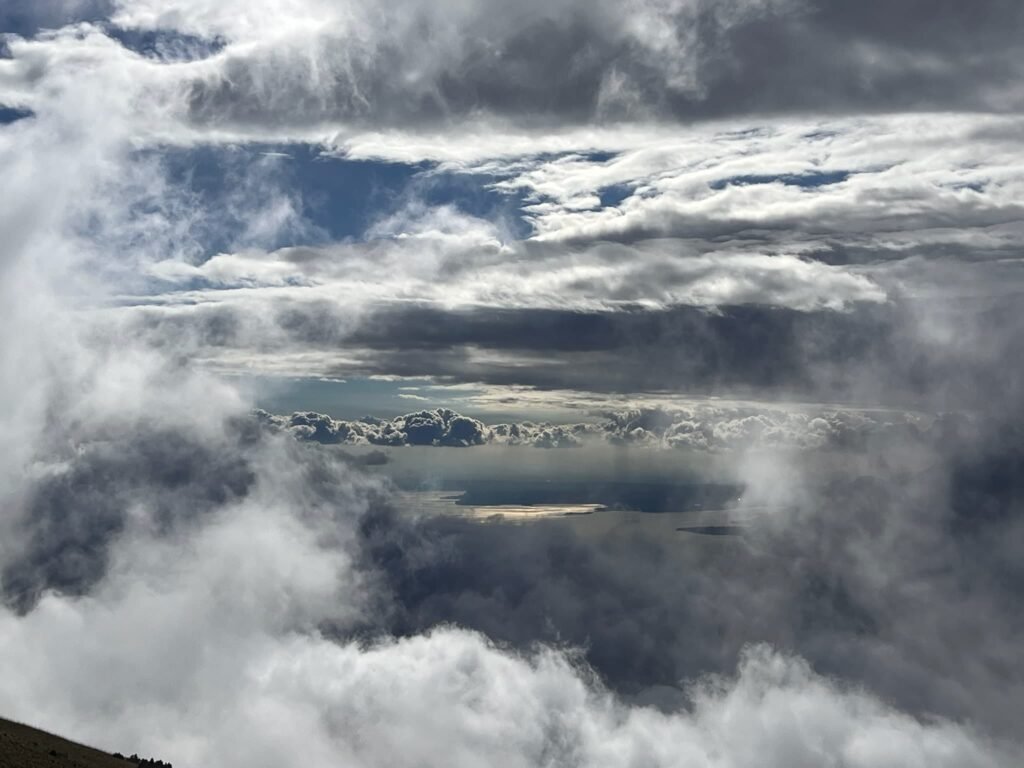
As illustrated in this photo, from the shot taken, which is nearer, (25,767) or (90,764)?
(25,767)

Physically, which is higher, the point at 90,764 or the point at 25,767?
the point at 25,767
